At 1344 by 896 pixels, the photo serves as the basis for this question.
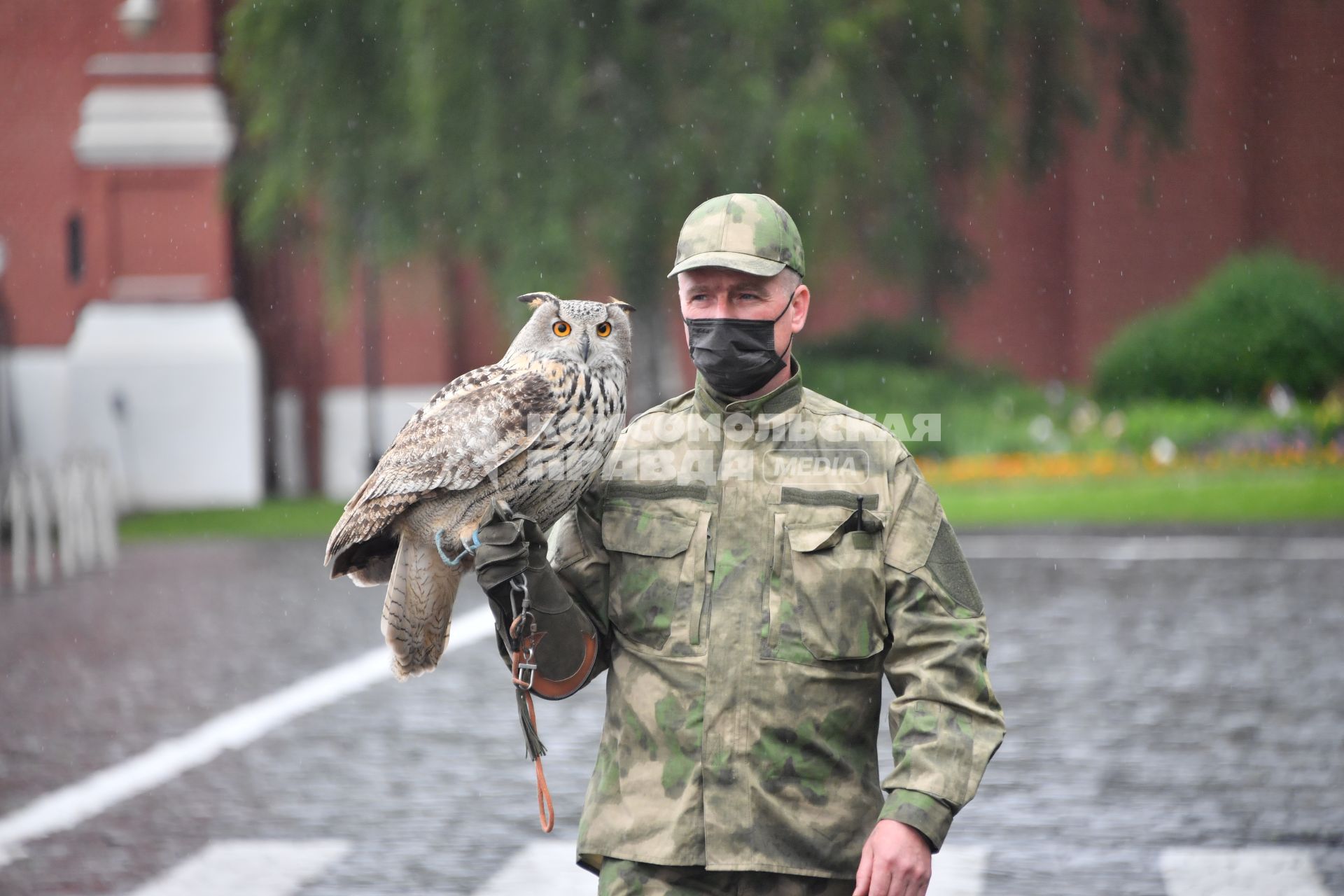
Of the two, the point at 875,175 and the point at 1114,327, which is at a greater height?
the point at 875,175

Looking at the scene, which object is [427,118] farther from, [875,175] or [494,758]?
[494,758]

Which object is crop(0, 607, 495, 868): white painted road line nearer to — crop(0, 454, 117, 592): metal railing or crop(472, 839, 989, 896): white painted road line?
crop(472, 839, 989, 896): white painted road line

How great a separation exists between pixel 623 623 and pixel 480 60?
15951mm

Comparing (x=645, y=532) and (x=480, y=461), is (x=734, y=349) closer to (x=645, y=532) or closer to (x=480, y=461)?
(x=645, y=532)

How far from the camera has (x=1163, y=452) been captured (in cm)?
2025

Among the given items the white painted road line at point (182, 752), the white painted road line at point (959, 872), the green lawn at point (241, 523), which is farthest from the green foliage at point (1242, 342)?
the white painted road line at point (959, 872)

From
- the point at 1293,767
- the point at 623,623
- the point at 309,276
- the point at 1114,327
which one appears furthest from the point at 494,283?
the point at 623,623

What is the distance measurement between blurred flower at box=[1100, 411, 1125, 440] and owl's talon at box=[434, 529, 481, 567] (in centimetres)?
1869

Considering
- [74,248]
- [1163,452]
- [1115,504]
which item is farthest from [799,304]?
[74,248]

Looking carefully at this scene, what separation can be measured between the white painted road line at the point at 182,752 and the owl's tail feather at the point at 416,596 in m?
2.25

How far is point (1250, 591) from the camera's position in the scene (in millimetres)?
12945

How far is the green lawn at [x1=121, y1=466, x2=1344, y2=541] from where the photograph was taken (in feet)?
58.4

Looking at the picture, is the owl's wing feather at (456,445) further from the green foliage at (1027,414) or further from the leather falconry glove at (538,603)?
the green foliage at (1027,414)

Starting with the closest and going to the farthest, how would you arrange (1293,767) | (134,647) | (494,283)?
(1293,767)
(134,647)
(494,283)
